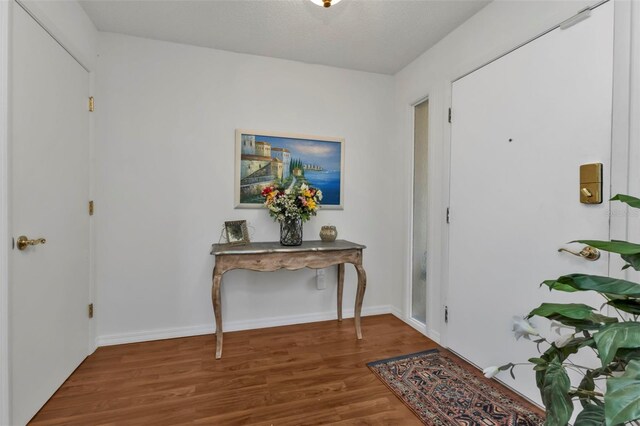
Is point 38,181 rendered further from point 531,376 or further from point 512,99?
point 531,376

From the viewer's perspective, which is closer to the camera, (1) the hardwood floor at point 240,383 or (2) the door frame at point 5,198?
(2) the door frame at point 5,198

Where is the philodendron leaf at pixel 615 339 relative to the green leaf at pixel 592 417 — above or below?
above

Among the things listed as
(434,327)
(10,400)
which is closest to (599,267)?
(434,327)

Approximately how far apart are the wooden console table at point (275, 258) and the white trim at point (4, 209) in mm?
1102

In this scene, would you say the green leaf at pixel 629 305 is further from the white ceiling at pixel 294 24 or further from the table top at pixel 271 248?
the white ceiling at pixel 294 24

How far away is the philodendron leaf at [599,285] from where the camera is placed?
2.56 feet

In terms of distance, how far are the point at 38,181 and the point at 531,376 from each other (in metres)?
3.09

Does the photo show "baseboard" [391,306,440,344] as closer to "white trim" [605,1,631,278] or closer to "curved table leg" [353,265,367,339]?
"curved table leg" [353,265,367,339]

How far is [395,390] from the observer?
189 centimetres

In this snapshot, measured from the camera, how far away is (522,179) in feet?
6.01

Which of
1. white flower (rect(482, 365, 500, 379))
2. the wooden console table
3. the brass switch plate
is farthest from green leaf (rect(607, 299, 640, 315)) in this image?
the wooden console table

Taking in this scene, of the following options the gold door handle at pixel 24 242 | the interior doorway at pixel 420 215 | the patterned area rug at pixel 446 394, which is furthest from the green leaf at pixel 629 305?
the gold door handle at pixel 24 242

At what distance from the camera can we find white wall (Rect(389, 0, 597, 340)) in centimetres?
181

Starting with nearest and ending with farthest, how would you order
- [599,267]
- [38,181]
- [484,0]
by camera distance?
[599,267], [38,181], [484,0]
